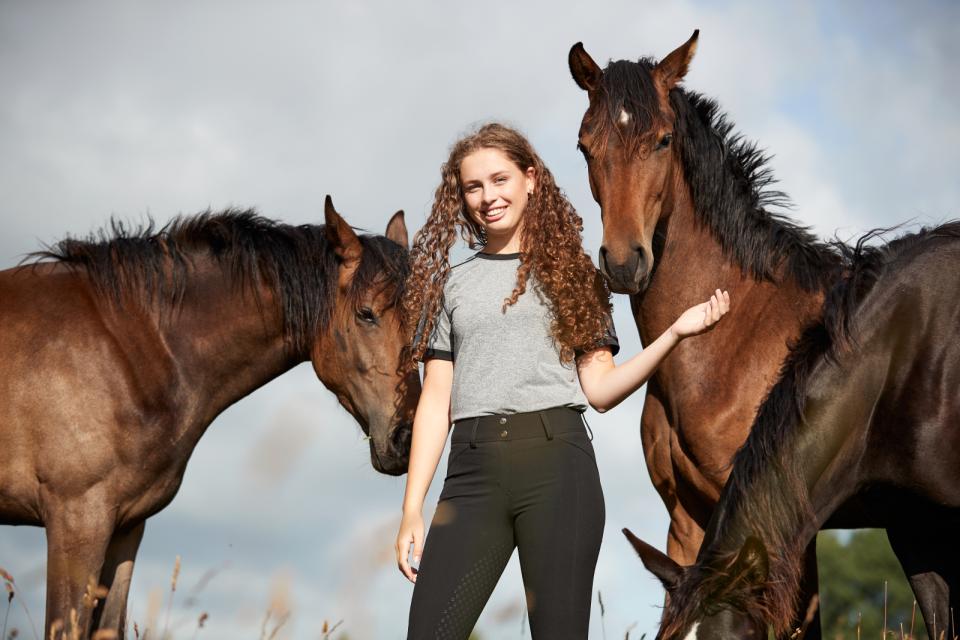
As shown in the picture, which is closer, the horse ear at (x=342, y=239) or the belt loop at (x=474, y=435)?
the belt loop at (x=474, y=435)

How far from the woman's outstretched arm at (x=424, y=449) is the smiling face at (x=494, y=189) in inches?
21.1

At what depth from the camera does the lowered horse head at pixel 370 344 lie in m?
5.35

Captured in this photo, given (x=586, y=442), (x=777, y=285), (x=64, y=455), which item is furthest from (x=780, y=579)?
(x=64, y=455)

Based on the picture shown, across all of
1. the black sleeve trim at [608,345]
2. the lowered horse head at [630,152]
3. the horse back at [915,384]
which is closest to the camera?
the black sleeve trim at [608,345]

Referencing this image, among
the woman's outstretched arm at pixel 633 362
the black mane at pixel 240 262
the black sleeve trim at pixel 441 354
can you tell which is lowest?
the woman's outstretched arm at pixel 633 362

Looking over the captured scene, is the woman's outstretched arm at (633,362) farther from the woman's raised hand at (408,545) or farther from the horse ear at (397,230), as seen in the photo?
the horse ear at (397,230)

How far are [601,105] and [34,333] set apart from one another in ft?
10.5

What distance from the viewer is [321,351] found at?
5.58 meters

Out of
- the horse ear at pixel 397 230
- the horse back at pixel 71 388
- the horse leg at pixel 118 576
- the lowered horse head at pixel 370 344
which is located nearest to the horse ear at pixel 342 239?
the lowered horse head at pixel 370 344

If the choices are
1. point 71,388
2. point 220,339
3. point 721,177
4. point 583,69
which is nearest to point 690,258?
point 721,177

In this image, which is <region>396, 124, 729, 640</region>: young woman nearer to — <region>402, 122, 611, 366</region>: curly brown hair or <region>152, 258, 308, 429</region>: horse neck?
<region>402, 122, 611, 366</region>: curly brown hair

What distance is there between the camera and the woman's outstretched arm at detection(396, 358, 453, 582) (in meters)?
3.35

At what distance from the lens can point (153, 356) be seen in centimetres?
540

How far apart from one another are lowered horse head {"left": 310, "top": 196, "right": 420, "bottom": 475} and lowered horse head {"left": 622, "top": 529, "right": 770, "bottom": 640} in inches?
92.1
